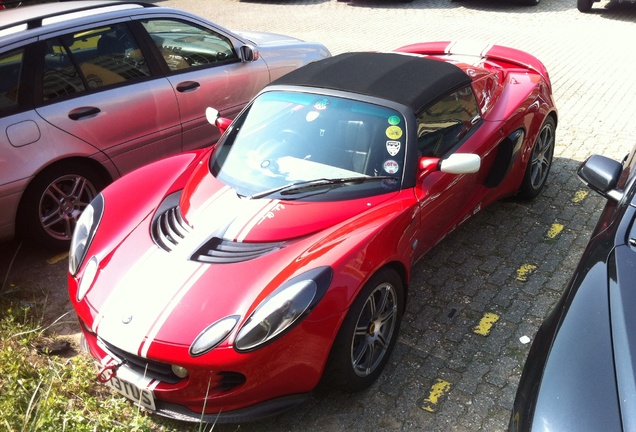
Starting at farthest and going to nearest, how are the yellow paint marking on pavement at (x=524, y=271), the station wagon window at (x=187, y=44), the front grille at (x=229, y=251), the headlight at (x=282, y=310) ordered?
the station wagon window at (x=187, y=44)
the yellow paint marking on pavement at (x=524, y=271)
the front grille at (x=229, y=251)
the headlight at (x=282, y=310)

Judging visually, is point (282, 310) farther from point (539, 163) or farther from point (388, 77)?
point (539, 163)

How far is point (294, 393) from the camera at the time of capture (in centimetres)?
320

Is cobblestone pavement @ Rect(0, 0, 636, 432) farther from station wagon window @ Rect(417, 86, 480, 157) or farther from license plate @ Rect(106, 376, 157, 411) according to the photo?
station wagon window @ Rect(417, 86, 480, 157)

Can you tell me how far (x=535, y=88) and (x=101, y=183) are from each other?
3.63 meters

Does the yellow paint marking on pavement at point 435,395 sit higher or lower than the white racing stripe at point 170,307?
lower

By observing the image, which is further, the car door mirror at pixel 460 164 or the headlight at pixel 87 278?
the car door mirror at pixel 460 164

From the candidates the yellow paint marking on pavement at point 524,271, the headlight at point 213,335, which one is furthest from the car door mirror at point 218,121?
the yellow paint marking on pavement at point 524,271

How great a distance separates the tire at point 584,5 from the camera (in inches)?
466

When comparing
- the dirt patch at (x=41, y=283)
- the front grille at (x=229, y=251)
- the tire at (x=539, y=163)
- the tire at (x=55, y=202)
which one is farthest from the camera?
the tire at (x=539, y=163)

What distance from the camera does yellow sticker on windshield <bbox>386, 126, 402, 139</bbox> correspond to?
12.8 ft

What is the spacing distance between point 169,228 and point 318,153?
39.1 inches

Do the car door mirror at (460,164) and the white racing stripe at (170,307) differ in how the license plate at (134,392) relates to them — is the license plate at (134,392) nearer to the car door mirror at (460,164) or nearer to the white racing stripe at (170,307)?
the white racing stripe at (170,307)

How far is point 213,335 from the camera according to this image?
3.04 meters

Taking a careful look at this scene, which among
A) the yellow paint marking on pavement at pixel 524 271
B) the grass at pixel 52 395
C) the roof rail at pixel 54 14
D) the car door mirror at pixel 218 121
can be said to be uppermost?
the roof rail at pixel 54 14
